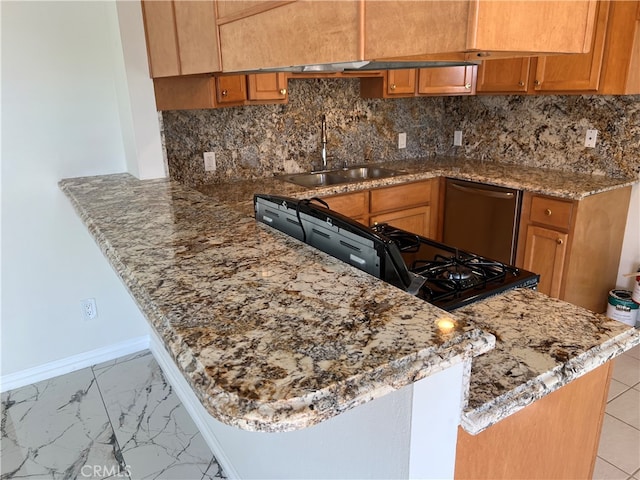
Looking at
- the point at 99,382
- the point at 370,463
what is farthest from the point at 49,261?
the point at 370,463

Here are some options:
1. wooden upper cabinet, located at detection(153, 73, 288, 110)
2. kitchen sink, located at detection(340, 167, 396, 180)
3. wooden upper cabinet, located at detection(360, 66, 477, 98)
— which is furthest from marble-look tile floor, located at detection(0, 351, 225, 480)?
wooden upper cabinet, located at detection(360, 66, 477, 98)

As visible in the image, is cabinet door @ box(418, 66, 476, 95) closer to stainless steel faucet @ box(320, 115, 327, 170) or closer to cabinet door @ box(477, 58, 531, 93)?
cabinet door @ box(477, 58, 531, 93)

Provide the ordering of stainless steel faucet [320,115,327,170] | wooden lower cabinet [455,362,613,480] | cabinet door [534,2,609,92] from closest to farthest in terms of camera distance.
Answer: wooden lower cabinet [455,362,613,480], cabinet door [534,2,609,92], stainless steel faucet [320,115,327,170]

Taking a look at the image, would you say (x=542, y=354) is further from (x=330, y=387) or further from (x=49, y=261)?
(x=49, y=261)

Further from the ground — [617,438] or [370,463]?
[370,463]

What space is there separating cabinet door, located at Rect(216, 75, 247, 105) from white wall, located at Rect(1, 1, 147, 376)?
1.67 feet

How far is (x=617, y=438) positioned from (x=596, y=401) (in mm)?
1274

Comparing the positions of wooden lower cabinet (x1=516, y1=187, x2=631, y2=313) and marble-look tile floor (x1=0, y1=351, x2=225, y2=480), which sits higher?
wooden lower cabinet (x1=516, y1=187, x2=631, y2=313)

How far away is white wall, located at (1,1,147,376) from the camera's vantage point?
7.66ft

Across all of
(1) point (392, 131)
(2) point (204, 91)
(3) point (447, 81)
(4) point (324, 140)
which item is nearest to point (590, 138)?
(3) point (447, 81)

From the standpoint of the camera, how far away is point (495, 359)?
1.05m

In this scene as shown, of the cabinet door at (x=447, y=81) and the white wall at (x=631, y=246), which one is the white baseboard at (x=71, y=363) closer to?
the cabinet door at (x=447, y=81)

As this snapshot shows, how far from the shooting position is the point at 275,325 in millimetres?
884

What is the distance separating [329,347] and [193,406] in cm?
180
